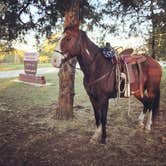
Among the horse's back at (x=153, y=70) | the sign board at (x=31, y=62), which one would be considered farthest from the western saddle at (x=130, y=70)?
the sign board at (x=31, y=62)

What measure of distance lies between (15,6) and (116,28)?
3959 mm

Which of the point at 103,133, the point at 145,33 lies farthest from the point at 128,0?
the point at 103,133

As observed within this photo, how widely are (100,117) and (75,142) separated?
65 cm

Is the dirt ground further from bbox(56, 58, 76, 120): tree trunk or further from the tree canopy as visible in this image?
the tree canopy

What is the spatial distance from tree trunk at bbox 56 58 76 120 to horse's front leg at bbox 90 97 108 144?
1209 millimetres

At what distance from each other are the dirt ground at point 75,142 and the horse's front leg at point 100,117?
14 cm

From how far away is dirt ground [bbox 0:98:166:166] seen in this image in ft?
11.7

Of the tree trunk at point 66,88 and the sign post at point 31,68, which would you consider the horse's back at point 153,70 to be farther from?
the sign post at point 31,68

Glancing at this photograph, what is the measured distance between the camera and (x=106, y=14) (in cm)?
775

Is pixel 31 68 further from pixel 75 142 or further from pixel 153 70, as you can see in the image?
pixel 75 142

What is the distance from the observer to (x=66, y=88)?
5445mm

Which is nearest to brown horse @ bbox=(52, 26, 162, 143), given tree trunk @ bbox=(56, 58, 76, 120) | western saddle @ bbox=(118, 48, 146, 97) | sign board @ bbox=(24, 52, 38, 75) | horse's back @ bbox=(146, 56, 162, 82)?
western saddle @ bbox=(118, 48, 146, 97)

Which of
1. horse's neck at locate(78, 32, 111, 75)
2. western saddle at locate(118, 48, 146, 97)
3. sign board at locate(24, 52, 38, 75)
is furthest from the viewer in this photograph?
sign board at locate(24, 52, 38, 75)

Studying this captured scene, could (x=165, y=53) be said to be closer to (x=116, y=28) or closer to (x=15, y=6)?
(x=116, y=28)
